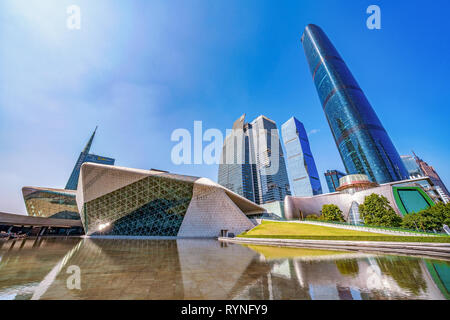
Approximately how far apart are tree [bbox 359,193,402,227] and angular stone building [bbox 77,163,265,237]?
19316 millimetres

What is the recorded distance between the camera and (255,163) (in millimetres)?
150625

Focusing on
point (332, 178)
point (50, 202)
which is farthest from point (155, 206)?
point (332, 178)

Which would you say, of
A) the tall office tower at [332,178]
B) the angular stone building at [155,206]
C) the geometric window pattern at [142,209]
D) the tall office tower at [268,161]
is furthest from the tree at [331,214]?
the tall office tower at [332,178]

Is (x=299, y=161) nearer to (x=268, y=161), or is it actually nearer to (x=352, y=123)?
(x=268, y=161)

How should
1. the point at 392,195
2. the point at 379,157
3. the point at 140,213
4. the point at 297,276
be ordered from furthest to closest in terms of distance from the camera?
the point at 379,157, the point at 392,195, the point at 140,213, the point at 297,276

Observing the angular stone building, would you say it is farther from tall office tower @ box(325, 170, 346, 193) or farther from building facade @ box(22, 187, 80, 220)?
tall office tower @ box(325, 170, 346, 193)

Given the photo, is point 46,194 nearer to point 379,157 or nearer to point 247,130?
point 379,157

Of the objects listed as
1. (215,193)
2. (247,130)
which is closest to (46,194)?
(215,193)

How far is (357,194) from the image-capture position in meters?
42.8

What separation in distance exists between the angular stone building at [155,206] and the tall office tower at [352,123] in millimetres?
81601

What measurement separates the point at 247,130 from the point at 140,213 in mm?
141970

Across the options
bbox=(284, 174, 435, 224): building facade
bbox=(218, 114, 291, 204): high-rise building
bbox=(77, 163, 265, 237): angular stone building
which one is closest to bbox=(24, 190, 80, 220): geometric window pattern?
bbox=(77, 163, 265, 237): angular stone building

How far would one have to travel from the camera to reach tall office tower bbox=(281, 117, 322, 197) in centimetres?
14675

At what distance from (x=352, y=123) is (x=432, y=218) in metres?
77.4
